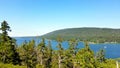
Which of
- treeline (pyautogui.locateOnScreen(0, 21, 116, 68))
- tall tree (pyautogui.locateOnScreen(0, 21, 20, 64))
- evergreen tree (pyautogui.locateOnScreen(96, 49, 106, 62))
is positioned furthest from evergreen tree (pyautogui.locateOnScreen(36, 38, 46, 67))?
evergreen tree (pyautogui.locateOnScreen(96, 49, 106, 62))

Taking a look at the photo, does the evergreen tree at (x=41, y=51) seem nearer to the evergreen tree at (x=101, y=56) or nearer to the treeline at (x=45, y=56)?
the treeline at (x=45, y=56)

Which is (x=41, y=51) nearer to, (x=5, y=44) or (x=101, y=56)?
(x=5, y=44)

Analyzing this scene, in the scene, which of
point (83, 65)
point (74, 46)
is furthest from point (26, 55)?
point (83, 65)

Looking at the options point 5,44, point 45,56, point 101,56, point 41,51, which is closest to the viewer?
point 5,44

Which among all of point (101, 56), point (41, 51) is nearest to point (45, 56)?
point (41, 51)

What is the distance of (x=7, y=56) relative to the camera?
194ft

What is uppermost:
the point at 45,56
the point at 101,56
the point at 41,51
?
the point at 41,51

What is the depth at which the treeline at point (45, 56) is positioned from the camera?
2094 inches

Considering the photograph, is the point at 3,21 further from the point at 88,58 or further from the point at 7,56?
the point at 88,58

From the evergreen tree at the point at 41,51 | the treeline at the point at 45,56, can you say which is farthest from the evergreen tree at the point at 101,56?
the evergreen tree at the point at 41,51

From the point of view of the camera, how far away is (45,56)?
88188mm

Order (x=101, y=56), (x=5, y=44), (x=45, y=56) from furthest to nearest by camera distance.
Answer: (x=101, y=56)
(x=45, y=56)
(x=5, y=44)

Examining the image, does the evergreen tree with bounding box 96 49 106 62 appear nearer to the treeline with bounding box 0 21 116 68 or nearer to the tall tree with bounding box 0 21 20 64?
the treeline with bounding box 0 21 116 68

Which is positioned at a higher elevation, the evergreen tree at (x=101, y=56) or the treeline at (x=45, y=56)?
the treeline at (x=45, y=56)
